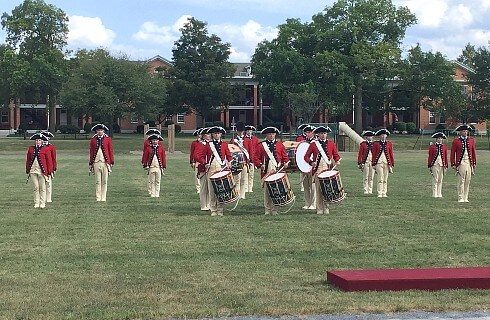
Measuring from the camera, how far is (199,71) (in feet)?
255

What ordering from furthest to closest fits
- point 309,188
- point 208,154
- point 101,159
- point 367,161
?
point 367,161
point 101,159
point 309,188
point 208,154

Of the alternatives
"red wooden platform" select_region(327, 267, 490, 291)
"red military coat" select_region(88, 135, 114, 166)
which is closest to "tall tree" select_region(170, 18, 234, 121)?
"red military coat" select_region(88, 135, 114, 166)

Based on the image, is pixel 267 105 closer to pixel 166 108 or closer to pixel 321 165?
pixel 166 108

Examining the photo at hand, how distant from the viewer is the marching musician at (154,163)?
20125mm

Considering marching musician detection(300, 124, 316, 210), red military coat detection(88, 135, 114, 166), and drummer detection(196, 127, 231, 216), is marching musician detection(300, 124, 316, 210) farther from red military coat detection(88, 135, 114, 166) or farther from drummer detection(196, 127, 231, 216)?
red military coat detection(88, 135, 114, 166)

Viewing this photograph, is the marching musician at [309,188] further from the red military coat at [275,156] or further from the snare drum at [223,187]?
the snare drum at [223,187]

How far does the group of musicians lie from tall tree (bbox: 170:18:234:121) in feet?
182

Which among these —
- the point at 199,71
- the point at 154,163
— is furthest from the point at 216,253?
the point at 199,71

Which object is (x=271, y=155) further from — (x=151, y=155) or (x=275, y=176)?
(x=151, y=155)

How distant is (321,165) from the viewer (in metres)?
16.3

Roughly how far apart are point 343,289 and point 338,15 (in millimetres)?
67394

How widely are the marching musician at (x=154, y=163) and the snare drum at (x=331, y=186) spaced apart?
6.01 meters

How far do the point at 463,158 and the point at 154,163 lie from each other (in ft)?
26.2

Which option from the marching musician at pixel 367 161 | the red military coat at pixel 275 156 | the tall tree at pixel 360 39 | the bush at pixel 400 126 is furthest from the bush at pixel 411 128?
the red military coat at pixel 275 156
